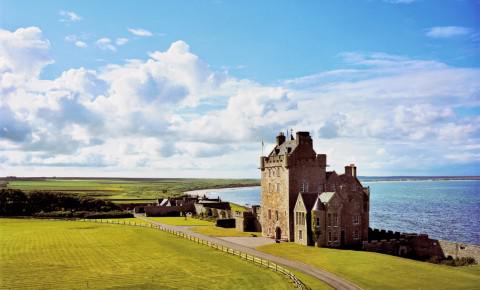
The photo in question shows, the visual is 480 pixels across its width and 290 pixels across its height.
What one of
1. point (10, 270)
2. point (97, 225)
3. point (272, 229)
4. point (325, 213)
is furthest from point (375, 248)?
point (97, 225)

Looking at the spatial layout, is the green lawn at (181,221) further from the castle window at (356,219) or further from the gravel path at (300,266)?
the castle window at (356,219)

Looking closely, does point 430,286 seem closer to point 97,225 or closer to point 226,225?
point 226,225

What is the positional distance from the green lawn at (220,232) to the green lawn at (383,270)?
15811mm

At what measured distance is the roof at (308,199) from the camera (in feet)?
228

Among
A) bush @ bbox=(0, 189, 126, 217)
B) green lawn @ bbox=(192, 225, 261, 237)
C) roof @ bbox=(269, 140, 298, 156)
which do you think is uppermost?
roof @ bbox=(269, 140, 298, 156)

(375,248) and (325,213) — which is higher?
(325,213)

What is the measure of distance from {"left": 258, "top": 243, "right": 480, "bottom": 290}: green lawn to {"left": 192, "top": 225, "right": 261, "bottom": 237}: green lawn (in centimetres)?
1581

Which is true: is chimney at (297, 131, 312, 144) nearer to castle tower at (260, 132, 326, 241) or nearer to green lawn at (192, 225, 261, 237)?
castle tower at (260, 132, 326, 241)

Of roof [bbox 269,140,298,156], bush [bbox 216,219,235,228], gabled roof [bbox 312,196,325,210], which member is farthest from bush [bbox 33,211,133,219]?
gabled roof [bbox 312,196,325,210]

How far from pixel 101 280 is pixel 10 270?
36.0 feet

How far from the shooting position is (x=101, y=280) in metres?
46.8

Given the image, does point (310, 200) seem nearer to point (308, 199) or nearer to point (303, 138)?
point (308, 199)

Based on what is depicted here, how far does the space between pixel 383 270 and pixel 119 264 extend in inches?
1109

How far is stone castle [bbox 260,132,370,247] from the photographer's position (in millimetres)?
68062
